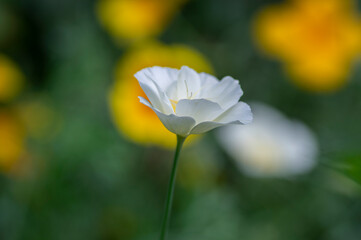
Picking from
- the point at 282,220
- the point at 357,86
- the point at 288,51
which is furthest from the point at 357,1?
the point at 282,220

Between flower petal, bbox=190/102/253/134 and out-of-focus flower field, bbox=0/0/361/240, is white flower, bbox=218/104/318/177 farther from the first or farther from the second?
flower petal, bbox=190/102/253/134

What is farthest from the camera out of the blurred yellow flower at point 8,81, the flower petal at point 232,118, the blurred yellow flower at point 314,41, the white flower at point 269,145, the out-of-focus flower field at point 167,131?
the blurred yellow flower at point 314,41

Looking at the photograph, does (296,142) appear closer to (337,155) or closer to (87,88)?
(87,88)

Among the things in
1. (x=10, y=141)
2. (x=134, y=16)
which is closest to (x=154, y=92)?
(x=10, y=141)

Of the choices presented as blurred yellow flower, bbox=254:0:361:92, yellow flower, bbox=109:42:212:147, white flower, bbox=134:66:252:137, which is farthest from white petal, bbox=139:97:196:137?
blurred yellow flower, bbox=254:0:361:92

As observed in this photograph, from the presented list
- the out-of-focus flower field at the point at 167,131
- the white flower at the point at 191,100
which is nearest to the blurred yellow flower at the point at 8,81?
the out-of-focus flower field at the point at 167,131

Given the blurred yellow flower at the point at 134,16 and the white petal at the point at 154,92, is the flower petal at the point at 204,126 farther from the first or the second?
the blurred yellow flower at the point at 134,16

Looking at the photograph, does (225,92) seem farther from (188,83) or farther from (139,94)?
(139,94)
